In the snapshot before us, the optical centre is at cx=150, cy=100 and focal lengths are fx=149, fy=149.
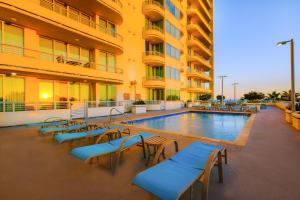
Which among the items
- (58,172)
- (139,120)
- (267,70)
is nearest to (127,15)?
(139,120)

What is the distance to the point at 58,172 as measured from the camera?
10.6 ft

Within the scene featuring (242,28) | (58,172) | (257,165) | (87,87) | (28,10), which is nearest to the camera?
(58,172)

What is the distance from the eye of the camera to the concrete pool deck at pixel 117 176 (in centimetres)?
246

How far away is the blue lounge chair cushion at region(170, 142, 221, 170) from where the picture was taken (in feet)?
8.95

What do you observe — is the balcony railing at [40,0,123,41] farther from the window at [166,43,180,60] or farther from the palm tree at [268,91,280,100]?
the palm tree at [268,91,280,100]

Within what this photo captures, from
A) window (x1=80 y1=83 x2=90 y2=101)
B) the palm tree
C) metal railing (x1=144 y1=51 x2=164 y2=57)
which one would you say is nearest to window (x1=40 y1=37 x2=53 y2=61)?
window (x1=80 y1=83 x2=90 y2=101)

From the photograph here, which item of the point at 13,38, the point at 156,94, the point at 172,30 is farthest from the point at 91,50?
the point at 172,30

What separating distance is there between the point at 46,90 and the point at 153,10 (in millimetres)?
16702

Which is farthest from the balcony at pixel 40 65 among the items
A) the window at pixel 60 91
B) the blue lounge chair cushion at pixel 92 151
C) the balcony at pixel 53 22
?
the blue lounge chair cushion at pixel 92 151

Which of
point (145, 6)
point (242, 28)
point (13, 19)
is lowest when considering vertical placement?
point (13, 19)

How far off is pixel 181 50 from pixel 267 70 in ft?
160

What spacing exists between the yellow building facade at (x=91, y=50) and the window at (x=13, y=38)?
5 cm

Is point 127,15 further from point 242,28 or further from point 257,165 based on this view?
point 242,28

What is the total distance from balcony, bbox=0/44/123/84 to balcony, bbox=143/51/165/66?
740 centimetres
